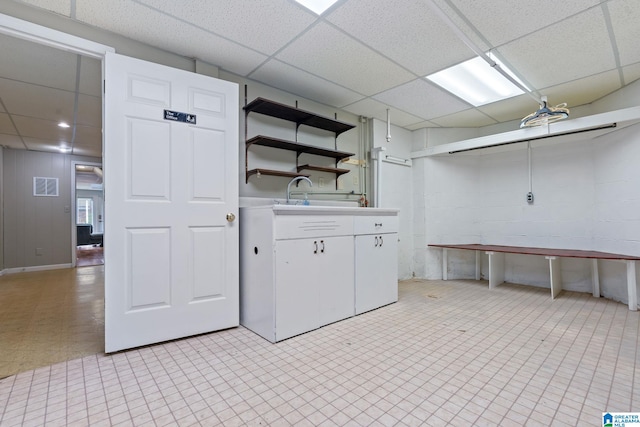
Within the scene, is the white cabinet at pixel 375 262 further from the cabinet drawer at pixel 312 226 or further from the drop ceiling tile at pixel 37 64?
the drop ceiling tile at pixel 37 64

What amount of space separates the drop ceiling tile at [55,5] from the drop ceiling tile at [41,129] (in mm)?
2865

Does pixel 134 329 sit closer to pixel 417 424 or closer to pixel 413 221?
pixel 417 424

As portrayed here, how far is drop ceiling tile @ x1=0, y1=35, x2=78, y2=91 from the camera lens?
7.61ft

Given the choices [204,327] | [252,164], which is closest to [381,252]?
[252,164]

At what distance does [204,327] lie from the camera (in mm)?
2420

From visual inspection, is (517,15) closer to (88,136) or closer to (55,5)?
(55,5)

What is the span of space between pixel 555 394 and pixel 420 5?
8.24ft

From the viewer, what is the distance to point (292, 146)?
3174mm

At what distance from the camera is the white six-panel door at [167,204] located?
6.91 ft

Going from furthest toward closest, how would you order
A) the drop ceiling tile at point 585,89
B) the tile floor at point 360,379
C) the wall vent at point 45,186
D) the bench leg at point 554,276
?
the wall vent at point 45,186, the bench leg at point 554,276, the drop ceiling tile at point 585,89, the tile floor at point 360,379

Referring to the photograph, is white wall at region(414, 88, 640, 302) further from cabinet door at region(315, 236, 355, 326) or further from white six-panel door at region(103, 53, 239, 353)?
white six-panel door at region(103, 53, 239, 353)

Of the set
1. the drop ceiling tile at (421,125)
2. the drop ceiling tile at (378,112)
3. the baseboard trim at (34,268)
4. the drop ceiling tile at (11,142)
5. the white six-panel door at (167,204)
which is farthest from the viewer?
the baseboard trim at (34,268)

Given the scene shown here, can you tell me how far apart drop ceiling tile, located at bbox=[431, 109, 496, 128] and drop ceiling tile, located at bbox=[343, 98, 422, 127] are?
0.37 metres

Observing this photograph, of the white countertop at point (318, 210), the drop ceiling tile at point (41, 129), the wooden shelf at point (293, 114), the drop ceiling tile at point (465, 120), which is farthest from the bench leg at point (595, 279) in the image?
the drop ceiling tile at point (41, 129)
